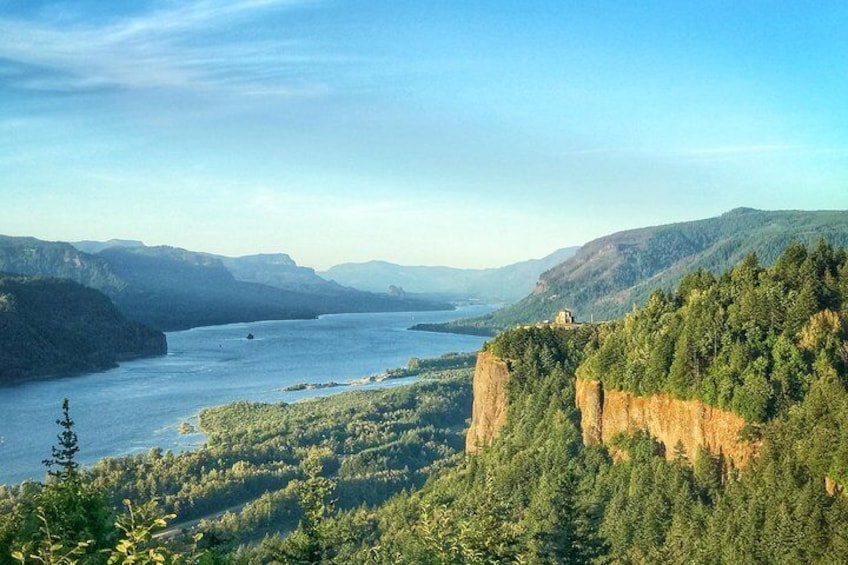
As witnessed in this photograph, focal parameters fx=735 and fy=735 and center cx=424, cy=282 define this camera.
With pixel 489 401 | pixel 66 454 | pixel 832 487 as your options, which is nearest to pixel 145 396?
pixel 489 401

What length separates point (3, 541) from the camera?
→ 676 inches

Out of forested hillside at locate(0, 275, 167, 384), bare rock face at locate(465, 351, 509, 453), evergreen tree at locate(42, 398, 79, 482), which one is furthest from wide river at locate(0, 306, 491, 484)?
evergreen tree at locate(42, 398, 79, 482)

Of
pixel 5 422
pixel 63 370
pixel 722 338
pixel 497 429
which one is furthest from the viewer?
pixel 63 370

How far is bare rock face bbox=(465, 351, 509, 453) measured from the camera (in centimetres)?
6506

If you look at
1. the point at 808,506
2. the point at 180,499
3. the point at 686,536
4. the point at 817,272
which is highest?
the point at 817,272

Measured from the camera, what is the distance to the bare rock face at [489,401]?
65.1m

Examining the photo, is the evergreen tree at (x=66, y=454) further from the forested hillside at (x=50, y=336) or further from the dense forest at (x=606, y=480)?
the forested hillside at (x=50, y=336)

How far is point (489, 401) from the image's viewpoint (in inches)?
2616

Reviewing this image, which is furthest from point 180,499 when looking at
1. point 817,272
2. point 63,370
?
point 63,370

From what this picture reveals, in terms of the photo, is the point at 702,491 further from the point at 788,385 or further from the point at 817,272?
the point at 817,272

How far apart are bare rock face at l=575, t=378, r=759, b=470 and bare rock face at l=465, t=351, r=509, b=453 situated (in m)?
12.0

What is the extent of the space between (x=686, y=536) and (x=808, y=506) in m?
6.06

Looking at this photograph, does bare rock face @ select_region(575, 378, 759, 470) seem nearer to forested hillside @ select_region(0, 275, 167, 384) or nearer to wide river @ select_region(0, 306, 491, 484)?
wide river @ select_region(0, 306, 491, 484)

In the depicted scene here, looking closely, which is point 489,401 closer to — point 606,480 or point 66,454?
point 606,480
